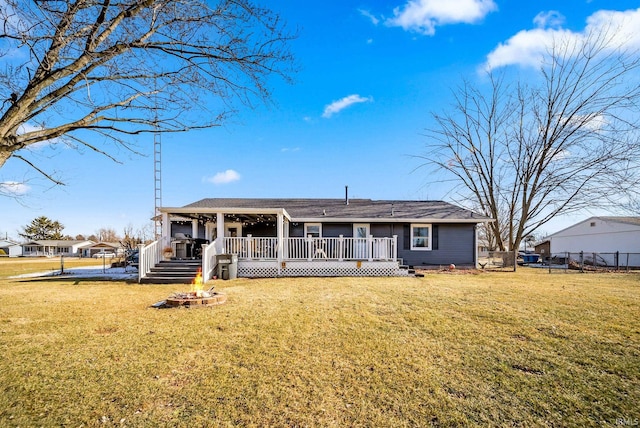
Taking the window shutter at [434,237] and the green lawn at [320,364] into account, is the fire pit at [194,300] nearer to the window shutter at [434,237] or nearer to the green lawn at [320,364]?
the green lawn at [320,364]

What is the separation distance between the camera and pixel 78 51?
4.12 metres

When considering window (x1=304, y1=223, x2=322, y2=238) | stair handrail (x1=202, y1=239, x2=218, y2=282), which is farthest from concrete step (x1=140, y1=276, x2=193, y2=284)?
window (x1=304, y1=223, x2=322, y2=238)

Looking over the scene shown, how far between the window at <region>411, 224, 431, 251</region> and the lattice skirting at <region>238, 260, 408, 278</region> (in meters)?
3.77

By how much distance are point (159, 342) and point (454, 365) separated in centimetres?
413

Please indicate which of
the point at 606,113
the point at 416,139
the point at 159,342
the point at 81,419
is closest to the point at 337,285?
the point at 159,342

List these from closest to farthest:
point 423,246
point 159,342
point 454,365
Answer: point 454,365
point 159,342
point 423,246

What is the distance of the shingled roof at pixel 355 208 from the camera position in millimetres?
16312

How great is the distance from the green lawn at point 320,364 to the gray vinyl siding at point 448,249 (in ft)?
30.2

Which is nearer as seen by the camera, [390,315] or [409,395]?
[409,395]

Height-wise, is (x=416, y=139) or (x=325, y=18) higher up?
(x=416, y=139)

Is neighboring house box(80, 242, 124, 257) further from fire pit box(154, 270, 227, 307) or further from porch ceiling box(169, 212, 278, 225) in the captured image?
fire pit box(154, 270, 227, 307)

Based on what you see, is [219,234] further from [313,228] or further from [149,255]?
[313,228]

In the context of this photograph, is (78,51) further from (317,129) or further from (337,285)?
(317,129)

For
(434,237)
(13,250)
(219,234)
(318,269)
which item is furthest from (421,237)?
(13,250)
